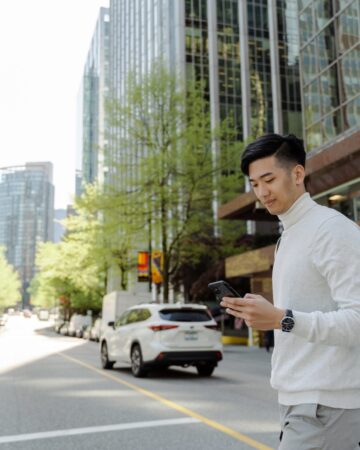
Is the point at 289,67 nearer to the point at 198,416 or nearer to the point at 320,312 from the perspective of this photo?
the point at 198,416

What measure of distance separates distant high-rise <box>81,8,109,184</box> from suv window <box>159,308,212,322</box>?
279 feet

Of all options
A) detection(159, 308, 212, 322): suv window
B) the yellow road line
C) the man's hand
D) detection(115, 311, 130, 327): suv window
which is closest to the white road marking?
the yellow road line

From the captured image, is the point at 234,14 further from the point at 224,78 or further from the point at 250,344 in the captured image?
the point at 250,344

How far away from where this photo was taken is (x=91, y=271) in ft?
147

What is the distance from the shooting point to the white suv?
1223 centimetres

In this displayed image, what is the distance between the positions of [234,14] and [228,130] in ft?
112

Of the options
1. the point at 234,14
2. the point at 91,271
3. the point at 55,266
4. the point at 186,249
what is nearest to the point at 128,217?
the point at 186,249

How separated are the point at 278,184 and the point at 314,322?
556 millimetres

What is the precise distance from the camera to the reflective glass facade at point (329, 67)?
821 inches

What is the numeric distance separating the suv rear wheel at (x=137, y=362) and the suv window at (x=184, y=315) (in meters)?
1.02

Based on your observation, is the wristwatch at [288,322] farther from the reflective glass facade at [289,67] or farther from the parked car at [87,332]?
the reflective glass facade at [289,67]

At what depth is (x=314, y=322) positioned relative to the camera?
6.02ft

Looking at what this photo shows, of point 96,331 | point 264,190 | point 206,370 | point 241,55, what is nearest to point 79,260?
point 96,331

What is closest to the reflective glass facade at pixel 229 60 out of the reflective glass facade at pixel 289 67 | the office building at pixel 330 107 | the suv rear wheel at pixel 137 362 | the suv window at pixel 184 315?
the reflective glass facade at pixel 289 67
